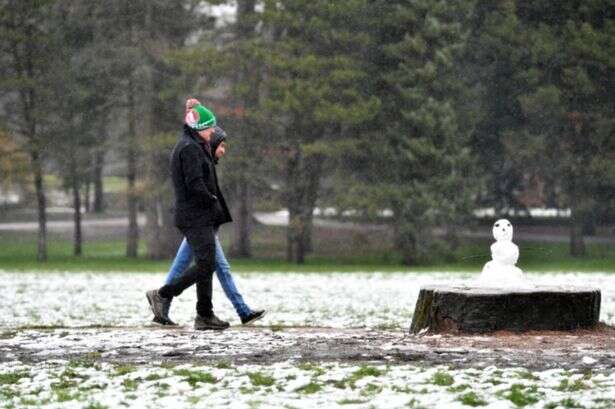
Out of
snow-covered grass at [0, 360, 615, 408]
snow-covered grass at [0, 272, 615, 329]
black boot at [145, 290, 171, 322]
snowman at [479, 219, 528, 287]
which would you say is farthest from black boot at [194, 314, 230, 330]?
snow-covered grass at [0, 360, 615, 408]

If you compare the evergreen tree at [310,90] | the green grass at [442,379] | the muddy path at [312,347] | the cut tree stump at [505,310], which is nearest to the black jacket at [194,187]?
the muddy path at [312,347]

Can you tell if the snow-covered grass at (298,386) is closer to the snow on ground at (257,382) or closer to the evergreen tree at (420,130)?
the snow on ground at (257,382)

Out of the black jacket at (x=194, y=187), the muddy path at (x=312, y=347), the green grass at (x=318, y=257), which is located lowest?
the green grass at (x=318, y=257)

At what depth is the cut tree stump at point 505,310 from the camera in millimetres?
12664

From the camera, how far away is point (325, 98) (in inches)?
1665

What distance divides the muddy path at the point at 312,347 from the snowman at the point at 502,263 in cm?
85

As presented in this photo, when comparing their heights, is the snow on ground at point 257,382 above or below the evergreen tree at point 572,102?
below

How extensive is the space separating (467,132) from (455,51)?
2.70 m

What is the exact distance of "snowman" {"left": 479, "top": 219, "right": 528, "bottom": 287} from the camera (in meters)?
13.3

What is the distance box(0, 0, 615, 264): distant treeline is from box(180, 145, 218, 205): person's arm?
27596 millimetres

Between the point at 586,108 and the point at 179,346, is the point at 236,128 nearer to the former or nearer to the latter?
the point at 586,108

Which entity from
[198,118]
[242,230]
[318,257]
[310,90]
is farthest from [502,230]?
[242,230]

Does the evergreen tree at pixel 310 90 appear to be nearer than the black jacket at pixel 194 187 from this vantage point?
No

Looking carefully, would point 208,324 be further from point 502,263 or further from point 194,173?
point 502,263
